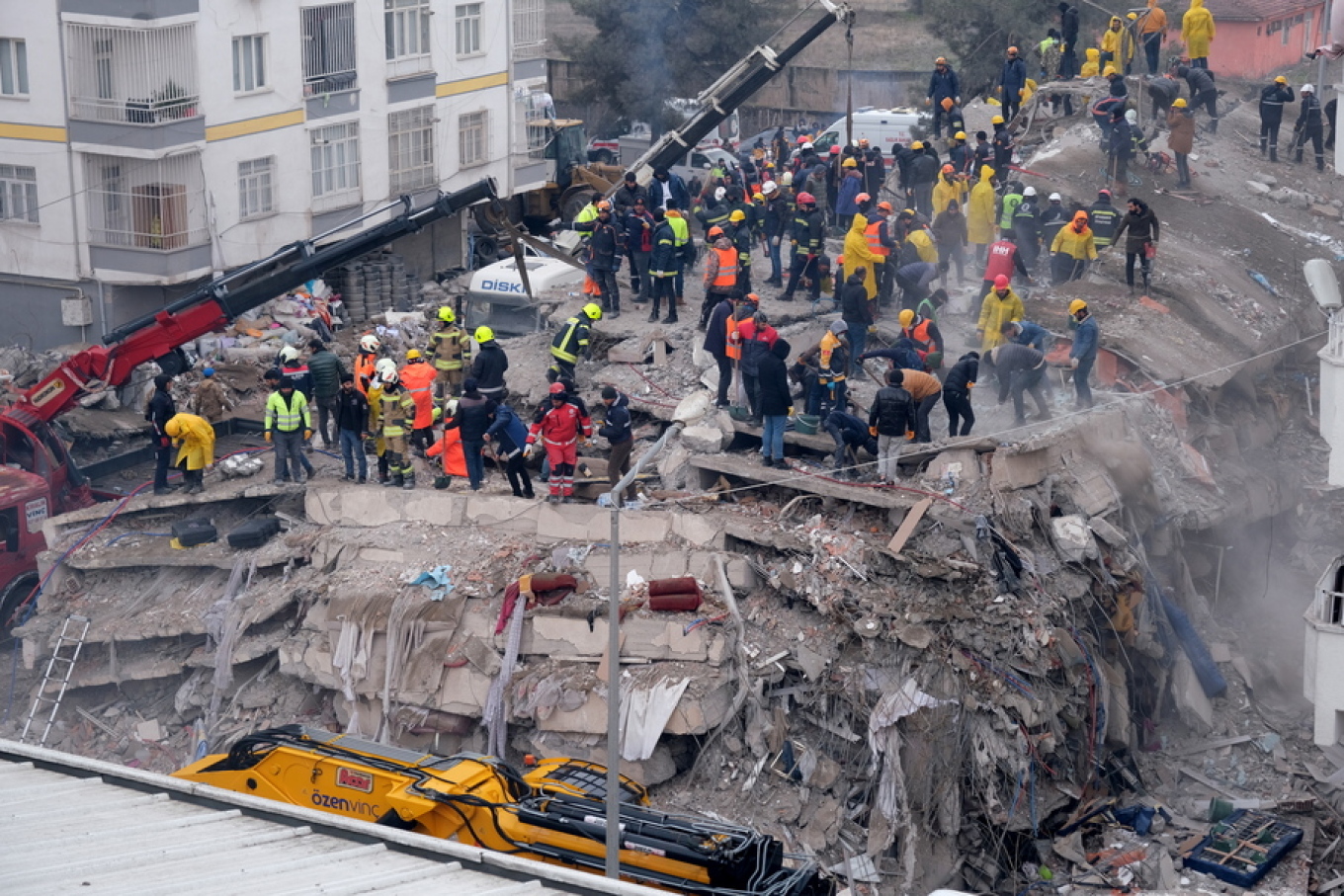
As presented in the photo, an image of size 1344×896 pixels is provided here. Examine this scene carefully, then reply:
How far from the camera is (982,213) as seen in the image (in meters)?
25.0

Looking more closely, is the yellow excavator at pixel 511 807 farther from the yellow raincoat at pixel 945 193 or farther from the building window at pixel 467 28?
the building window at pixel 467 28

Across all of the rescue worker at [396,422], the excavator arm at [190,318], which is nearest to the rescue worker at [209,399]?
the excavator arm at [190,318]

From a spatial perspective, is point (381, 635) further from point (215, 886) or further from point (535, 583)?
point (215, 886)

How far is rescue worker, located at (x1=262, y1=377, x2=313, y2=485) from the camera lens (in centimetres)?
1920

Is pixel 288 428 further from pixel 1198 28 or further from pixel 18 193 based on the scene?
pixel 1198 28

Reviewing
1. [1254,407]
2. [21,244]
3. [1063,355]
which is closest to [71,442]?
[21,244]

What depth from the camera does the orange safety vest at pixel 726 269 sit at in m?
21.9

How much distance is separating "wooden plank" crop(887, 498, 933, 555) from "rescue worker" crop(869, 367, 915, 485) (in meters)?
0.72

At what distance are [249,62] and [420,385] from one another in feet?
42.3

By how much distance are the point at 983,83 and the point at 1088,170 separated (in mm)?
14678

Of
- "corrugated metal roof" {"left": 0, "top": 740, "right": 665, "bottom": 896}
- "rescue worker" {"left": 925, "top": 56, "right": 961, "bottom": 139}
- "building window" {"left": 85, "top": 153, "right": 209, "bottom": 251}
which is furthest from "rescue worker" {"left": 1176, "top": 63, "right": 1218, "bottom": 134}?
"corrugated metal roof" {"left": 0, "top": 740, "right": 665, "bottom": 896}

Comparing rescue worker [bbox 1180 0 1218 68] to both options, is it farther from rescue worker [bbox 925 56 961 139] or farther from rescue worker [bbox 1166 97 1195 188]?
rescue worker [bbox 925 56 961 139]

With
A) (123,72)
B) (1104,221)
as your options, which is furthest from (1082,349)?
(123,72)

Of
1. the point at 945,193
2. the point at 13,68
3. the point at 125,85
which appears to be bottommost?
the point at 945,193
